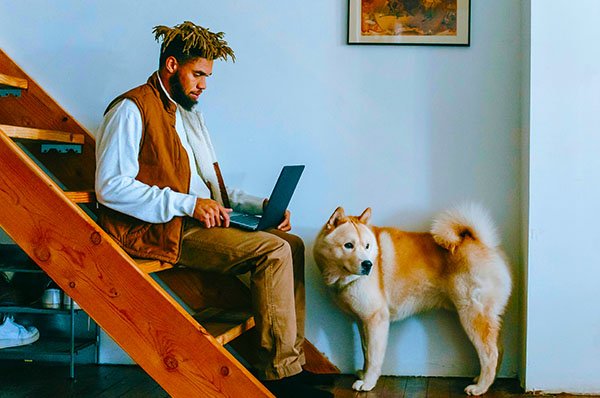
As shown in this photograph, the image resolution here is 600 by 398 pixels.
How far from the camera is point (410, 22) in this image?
3152mm

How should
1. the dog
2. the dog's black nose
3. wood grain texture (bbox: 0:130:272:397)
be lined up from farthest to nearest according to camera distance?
the dog → the dog's black nose → wood grain texture (bbox: 0:130:272:397)

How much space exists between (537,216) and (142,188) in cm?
145

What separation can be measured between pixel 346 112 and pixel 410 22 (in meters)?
0.43

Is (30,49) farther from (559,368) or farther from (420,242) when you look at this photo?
(559,368)

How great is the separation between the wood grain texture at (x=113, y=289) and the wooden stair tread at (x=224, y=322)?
0.47ft

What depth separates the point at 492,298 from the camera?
2.96m

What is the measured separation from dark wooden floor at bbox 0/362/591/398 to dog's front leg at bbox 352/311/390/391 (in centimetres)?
4

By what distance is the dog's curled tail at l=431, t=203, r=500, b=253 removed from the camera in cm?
300

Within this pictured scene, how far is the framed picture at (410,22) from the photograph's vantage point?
10.3 feet

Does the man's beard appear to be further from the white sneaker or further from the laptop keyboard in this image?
the white sneaker

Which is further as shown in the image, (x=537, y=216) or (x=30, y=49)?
(x=30, y=49)

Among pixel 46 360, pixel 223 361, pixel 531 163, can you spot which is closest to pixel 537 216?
pixel 531 163

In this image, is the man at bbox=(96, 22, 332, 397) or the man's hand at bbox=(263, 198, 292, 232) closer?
the man at bbox=(96, 22, 332, 397)

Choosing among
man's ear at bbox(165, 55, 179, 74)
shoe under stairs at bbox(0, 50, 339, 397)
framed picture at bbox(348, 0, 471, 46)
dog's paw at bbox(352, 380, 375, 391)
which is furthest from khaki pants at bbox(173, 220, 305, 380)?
framed picture at bbox(348, 0, 471, 46)
